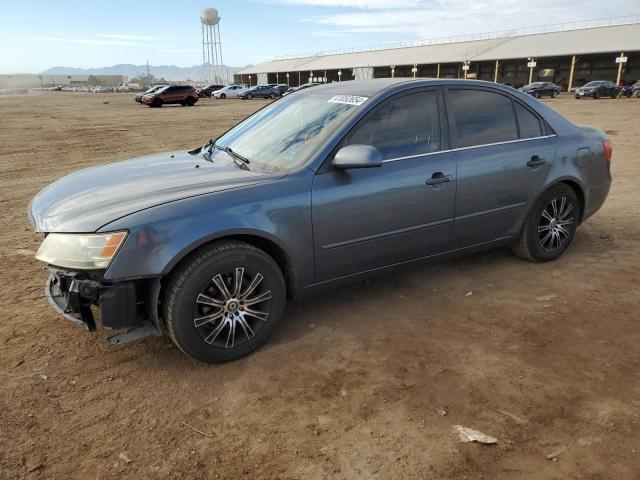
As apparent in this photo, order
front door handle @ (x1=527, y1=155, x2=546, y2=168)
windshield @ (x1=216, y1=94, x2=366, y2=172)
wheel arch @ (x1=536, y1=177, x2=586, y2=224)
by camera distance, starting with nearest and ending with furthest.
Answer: windshield @ (x1=216, y1=94, x2=366, y2=172) → front door handle @ (x1=527, y1=155, x2=546, y2=168) → wheel arch @ (x1=536, y1=177, x2=586, y2=224)

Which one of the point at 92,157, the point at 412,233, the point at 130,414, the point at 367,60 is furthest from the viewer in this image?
the point at 367,60

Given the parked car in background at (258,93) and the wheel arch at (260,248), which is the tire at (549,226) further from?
the parked car in background at (258,93)

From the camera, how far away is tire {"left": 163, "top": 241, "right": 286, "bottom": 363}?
2.90m

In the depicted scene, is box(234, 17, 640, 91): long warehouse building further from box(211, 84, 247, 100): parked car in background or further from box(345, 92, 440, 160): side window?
box(345, 92, 440, 160): side window

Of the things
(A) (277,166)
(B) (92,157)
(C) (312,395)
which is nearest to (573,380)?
(C) (312,395)

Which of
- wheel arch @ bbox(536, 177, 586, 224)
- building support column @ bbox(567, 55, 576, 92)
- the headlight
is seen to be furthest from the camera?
building support column @ bbox(567, 55, 576, 92)

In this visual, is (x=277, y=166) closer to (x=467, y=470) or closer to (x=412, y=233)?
(x=412, y=233)

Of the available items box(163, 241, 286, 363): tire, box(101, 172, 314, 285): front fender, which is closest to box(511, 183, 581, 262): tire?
box(101, 172, 314, 285): front fender

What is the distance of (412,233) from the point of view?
3725 millimetres

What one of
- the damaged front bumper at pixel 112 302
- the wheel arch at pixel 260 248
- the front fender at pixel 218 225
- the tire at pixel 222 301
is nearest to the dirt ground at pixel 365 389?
the tire at pixel 222 301

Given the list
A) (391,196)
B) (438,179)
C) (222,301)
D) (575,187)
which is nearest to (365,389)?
(222,301)

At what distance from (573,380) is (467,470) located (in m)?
1.07

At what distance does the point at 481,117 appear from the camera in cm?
414

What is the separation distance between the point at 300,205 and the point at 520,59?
57.9 metres
